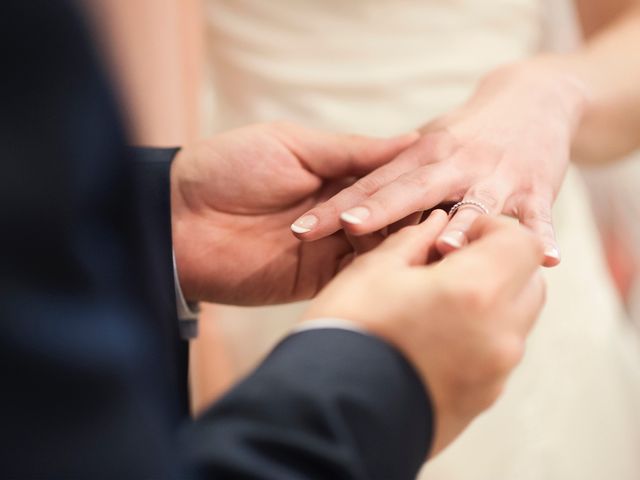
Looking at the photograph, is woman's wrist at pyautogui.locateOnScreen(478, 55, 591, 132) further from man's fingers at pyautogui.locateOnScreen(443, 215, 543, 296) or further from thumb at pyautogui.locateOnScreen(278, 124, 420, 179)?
man's fingers at pyautogui.locateOnScreen(443, 215, 543, 296)

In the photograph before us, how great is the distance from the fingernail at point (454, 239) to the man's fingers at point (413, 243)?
14 millimetres

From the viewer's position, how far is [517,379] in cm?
96

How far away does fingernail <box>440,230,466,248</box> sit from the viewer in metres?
0.57

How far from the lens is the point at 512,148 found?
0.80 m

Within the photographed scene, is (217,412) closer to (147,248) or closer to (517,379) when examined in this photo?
(147,248)

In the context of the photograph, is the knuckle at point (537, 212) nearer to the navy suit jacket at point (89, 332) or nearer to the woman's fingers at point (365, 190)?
the woman's fingers at point (365, 190)

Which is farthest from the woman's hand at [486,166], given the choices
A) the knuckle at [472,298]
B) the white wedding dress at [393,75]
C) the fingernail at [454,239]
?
the white wedding dress at [393,75]

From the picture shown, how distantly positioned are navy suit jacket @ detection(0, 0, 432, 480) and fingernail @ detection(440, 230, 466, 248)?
18 centimetres

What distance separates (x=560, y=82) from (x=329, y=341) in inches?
23.8

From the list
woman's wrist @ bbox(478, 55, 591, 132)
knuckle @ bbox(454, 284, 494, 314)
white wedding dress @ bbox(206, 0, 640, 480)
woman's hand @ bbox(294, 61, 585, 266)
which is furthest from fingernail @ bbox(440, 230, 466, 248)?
white wedding dress @ bbox(206, 0, 640, 480)

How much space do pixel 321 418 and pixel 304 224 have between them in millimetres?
290

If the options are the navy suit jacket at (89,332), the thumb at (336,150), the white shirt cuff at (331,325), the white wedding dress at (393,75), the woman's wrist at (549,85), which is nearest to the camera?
the navy suit jacket at (89,332)

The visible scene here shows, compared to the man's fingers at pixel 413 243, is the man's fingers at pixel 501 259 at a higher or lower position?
higher

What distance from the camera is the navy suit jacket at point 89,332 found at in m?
0.32
